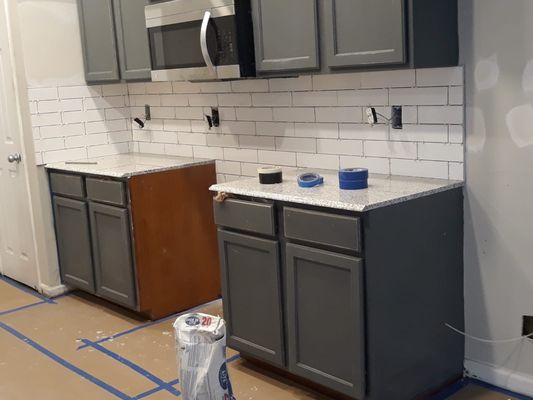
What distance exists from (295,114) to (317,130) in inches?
7.2

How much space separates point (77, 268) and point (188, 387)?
78.1 inches

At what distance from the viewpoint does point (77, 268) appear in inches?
171

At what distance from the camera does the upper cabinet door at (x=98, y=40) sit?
13.7 feet

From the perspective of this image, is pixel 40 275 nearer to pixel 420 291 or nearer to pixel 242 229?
pixel 242 229

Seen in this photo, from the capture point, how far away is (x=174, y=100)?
441 cm

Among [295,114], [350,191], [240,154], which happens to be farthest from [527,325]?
[240,154]

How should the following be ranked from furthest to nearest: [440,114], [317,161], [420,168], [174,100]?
1. [174,100]
2. [317,161]
3. [420,168]
4. [440,114]

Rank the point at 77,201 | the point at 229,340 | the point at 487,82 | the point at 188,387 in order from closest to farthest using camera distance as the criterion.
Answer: the point at 188,387
the point at 487,82
the point at 229,340
the point at 77,201

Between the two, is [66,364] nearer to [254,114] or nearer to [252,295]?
[252,295]

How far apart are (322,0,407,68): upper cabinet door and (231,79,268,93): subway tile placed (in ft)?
2.93

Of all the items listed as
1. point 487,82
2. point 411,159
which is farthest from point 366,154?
point 487,82

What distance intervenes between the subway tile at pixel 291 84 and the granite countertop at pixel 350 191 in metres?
0.57

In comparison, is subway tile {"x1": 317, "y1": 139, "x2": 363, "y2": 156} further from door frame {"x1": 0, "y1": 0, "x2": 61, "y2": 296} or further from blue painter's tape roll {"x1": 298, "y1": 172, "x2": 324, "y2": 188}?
door frame {"x1": 0, "y1": 0, "x2": 61, "y2": 296}

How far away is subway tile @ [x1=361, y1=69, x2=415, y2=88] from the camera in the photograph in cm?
305
